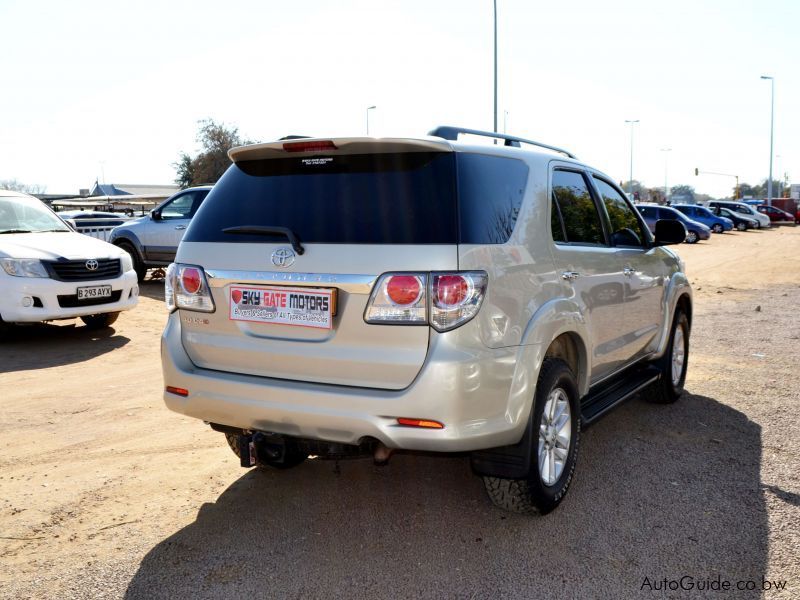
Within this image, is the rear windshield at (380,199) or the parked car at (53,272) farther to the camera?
the parked car at (53,272)

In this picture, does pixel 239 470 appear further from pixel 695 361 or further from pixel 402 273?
pixel 695 361

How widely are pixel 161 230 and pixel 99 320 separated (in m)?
4.85

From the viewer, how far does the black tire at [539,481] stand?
11.3 ft

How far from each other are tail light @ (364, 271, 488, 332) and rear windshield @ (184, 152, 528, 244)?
0.16 meters

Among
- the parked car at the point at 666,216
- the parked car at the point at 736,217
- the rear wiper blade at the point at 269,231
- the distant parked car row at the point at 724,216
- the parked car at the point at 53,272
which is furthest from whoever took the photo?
the parked car at the point at 736,217

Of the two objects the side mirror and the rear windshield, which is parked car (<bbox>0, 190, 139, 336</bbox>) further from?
the side mirror

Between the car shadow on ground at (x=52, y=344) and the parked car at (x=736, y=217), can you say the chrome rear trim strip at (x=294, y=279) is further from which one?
the parked car at (x=736, y=217)

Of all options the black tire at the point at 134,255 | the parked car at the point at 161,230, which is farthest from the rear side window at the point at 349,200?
the black tire at the point at 134,255

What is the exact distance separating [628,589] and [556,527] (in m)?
0.61

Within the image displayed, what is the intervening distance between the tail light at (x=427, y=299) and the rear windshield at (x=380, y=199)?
0.16 meters

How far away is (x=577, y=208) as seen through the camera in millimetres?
4312

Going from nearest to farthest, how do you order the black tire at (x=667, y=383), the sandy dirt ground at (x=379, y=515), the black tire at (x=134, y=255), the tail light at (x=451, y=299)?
the tail light at (x=451, y=299), the sandy dirt ground at (x=379, y=515), the black tire at (x=667, y=383), the black tire at (x=134, y=255)

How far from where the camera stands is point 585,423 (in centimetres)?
398

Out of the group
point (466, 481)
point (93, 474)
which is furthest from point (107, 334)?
point (466, 481)
